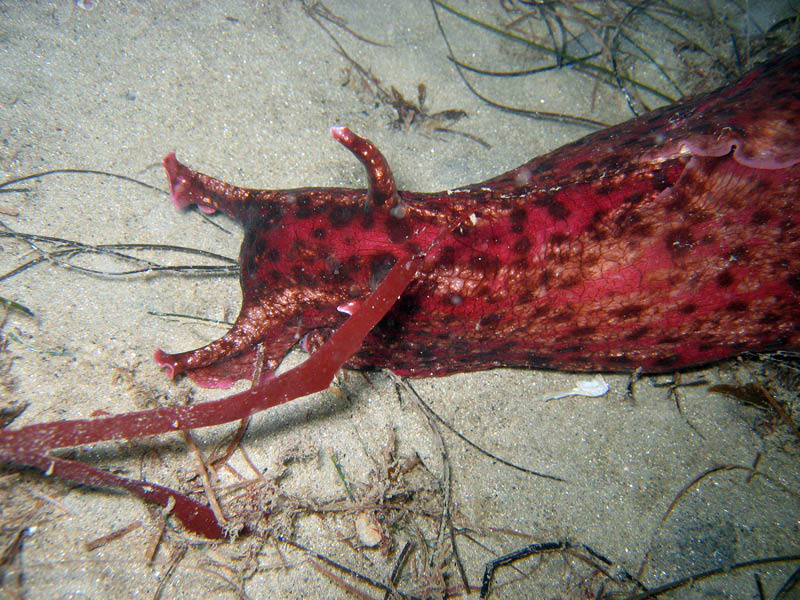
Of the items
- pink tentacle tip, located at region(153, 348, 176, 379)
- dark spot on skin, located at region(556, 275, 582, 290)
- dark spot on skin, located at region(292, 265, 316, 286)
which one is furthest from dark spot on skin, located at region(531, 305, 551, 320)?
pink tentacle tip, located at region(153, 348, 176, 379)

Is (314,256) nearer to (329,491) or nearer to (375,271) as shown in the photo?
(375,271)

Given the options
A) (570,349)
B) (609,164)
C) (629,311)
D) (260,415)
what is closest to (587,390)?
(570,349)

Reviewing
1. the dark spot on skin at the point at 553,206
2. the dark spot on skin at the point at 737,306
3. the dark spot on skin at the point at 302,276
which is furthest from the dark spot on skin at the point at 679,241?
the dark spot on skin at the point at 302,276

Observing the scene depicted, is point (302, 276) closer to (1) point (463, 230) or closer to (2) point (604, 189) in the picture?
(1) point (463, 230)

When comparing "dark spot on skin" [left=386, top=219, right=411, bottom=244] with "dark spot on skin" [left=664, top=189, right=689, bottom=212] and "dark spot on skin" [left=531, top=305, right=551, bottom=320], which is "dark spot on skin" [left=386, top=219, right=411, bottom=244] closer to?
"dark spot on skin" [left=531, top=305, right=551, bottom=320]

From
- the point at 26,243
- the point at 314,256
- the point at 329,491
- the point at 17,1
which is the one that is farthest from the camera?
the point at 17,1

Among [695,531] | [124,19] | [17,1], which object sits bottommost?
[695,531]

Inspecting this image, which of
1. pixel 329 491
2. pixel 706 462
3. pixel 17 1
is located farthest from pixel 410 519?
pixel 17 1
